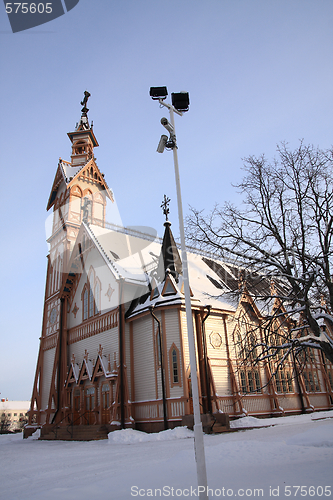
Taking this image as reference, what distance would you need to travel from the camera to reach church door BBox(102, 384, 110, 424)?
21.0 m

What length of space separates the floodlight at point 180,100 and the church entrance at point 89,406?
744 inches

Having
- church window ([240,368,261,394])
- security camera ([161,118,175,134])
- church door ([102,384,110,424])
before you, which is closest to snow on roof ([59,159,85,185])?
church door ([102,384,110,424])

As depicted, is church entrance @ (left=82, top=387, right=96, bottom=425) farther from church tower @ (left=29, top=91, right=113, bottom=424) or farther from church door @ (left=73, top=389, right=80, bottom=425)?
church tower @ (left=29, top=91, right=113, bottom=424)

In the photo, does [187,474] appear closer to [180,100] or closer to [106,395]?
[180,100]

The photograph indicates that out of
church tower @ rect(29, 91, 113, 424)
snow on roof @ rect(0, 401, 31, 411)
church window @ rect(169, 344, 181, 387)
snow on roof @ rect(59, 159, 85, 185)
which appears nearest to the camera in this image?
church window @ rect(169, 344, 181, 387)

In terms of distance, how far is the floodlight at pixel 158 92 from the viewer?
8578 mm

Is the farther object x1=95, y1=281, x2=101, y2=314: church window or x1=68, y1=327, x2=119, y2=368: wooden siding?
x1=95, y1=281, x2=101, y2=314: church window

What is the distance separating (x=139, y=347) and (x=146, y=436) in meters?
4.94

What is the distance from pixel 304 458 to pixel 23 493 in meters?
6.19

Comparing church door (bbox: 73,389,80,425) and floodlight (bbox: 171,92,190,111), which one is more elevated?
floodlight (bbox: 171,92,190,111)

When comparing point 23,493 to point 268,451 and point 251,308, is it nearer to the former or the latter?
point 268,451

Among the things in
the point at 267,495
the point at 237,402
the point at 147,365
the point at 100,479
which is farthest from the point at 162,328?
the point at 267,495

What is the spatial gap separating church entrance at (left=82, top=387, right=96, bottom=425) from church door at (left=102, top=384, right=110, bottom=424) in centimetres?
122

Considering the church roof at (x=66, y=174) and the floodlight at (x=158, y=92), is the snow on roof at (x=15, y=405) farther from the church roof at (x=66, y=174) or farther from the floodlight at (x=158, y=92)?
the floodlight at (x=158, y=92)
